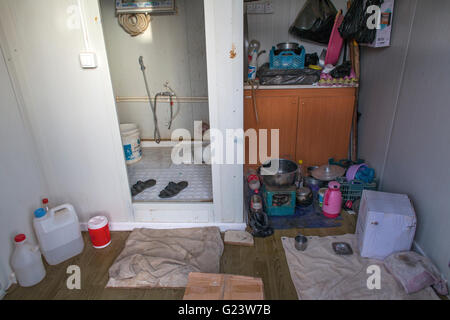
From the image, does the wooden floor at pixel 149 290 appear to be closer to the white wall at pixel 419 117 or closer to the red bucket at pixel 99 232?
the red bucket at pixel 99 232

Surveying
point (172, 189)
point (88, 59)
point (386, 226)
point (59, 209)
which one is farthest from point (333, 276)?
point (88, 59)

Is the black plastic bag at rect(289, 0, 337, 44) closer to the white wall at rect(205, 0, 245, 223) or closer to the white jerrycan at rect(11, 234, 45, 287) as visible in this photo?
the white wall at rect(205, 0, 245, 223)

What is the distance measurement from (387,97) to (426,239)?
1134mm

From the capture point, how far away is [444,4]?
146cm

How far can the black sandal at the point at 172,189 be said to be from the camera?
1.97 meters

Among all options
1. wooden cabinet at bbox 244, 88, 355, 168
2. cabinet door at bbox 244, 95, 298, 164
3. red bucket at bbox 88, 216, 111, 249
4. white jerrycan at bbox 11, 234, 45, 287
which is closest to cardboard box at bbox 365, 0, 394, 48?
wooden cabinet at bbox 244, 88, 355, 168

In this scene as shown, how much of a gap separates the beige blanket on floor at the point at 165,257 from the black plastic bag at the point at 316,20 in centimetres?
215

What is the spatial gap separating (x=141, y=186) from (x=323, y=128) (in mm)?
1856

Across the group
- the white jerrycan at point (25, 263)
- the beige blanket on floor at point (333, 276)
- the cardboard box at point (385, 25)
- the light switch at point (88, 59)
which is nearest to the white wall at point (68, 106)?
the light switch at point (88, 59)

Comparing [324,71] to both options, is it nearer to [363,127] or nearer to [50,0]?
[363,127]

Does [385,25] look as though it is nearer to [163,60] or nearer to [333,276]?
[333,276]

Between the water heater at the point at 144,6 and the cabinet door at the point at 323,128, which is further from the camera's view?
the water heater at the point at 144,6

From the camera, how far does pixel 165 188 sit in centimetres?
206

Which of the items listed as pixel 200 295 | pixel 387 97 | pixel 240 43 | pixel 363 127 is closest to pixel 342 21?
pixel 387 97
